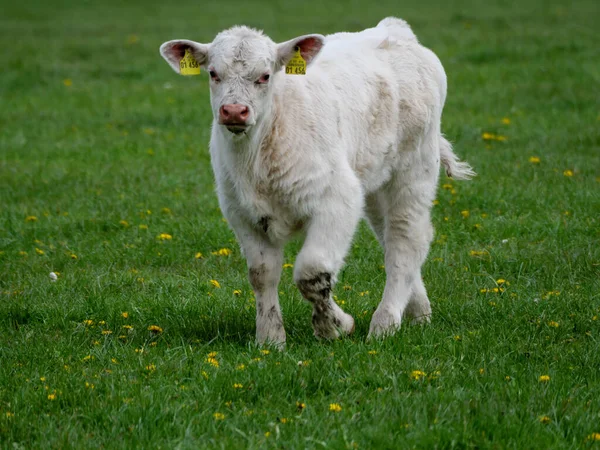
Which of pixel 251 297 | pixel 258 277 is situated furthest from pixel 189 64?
pixel 251 297

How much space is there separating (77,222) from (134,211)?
1.95 ft

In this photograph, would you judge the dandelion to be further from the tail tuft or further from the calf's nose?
the calf's nose

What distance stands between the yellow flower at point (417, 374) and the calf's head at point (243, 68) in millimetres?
1739

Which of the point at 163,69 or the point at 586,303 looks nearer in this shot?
the point at 586,303

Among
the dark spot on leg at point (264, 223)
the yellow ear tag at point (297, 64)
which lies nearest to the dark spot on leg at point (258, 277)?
the dark spot on leg at point (264, 223)

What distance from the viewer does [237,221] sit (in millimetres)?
6426

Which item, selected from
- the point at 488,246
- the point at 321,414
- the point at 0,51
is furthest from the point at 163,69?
the point at 321,414

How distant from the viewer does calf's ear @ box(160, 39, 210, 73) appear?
6453 millimetres

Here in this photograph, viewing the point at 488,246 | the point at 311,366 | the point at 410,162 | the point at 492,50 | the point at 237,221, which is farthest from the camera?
the point at 492,50

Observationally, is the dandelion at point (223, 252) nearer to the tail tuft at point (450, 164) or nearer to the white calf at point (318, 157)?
the white calf at point (318, 157)

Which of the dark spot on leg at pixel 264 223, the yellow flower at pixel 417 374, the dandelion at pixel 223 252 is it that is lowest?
the dandelion at pixel 223 252

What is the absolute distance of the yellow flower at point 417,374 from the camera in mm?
5464

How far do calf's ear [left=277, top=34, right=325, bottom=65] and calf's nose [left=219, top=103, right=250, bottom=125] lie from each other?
692 mm

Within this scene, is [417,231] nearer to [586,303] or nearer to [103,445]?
[586,303]
